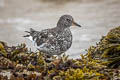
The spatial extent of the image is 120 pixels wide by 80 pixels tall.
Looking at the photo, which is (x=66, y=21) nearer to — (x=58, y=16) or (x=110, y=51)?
(x=110, y=51)

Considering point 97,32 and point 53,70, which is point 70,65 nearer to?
point 53,70

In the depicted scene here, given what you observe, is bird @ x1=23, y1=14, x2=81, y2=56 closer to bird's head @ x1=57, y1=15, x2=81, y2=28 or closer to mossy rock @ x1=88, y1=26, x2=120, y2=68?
bird's head @ x1=57, y1=15, x2=81, y2=28

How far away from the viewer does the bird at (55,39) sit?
6340mm

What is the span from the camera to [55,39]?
6.54 metres

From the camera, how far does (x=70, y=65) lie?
489 centimetres

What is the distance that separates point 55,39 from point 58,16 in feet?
26.3

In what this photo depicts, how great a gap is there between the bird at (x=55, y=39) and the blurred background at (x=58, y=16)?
3215 mm

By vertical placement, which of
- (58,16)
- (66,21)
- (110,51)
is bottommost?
(110,51)

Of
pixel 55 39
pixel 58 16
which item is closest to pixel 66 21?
pixel 55 39

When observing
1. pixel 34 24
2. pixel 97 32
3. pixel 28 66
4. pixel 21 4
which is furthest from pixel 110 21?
pixel 28 66

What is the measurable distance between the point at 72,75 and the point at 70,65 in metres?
0.33

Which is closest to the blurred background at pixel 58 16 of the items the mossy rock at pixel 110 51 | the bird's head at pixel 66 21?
the bird's head at pixel 66 21

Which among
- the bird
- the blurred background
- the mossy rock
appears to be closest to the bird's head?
the bird

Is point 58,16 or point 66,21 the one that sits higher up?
point 58,16
